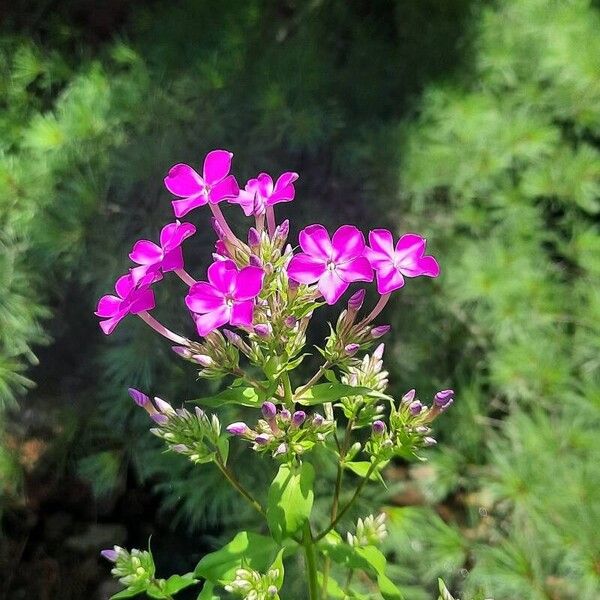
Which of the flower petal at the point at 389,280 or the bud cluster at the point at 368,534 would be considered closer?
the flower petal at the point at 389,280

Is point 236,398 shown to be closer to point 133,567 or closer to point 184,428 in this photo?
point 184,428

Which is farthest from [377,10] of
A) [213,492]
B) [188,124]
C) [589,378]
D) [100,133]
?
[213,492]

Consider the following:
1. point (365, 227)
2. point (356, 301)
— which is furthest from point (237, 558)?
point (365, 227)

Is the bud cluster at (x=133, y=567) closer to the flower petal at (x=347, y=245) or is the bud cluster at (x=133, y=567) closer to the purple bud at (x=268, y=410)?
the purple bud at (x=268, y=410)

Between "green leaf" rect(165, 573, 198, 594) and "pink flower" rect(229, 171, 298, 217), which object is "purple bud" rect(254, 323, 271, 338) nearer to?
"pink flower" rect(229, 171, 298, 217)

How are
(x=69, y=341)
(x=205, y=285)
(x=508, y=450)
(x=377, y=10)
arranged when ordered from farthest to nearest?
(x=377, y=10) → (x=69, y=341) → (x=508, y=450) → (x=205, y=285)

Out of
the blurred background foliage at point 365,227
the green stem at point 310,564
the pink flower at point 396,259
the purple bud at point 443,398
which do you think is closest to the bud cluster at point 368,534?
Answer: the green stem at point 310,564

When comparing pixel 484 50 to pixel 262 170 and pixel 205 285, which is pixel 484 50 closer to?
pixel 262 170
